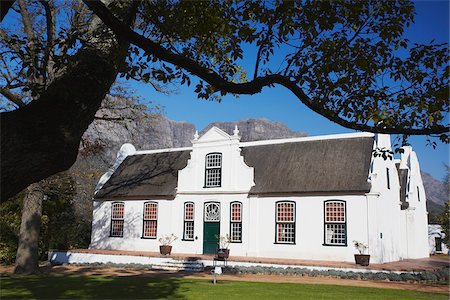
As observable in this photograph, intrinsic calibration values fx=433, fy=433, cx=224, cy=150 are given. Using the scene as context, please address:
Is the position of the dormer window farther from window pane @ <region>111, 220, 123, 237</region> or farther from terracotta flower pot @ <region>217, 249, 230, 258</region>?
window pane @ <region>111, 220, 123, 237</region>

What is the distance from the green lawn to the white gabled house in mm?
7696

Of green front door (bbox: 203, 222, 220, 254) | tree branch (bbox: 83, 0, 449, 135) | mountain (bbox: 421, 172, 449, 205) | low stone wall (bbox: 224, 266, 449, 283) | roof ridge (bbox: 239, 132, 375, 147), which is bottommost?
low stone wall (bbox: 224, 266, 449, 283)

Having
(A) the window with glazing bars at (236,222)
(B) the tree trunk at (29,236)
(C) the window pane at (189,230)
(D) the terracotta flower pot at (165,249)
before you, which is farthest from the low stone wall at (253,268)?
(B) the tree trunk at (29,236)

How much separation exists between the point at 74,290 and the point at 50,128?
1192 cm

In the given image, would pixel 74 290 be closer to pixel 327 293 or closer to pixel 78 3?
pixel 327 293

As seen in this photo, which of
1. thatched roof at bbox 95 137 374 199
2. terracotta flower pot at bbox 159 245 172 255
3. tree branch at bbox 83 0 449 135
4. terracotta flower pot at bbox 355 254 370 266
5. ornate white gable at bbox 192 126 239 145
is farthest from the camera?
ornate white gable at bbox 192 126 239 145

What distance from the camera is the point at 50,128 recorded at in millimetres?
4023

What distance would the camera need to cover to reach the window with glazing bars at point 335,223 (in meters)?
23.1

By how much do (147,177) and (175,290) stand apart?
16.6 m

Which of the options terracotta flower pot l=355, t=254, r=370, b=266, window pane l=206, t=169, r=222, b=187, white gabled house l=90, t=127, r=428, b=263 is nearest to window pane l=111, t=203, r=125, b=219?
white gabled house l=90, t=127, r=428, b=263

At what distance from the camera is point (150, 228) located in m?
28.6

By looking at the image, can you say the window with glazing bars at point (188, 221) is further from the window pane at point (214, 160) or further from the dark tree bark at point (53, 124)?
→ the dark tree bark at point (53, 124)

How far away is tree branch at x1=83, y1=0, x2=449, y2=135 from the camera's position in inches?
190

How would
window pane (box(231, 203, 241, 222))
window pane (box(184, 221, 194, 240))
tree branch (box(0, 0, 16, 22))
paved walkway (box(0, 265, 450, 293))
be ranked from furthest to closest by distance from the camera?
window pane (box(184, 221, 194, 240)), window pane (box(231, 203, 241, 222)), paved walkway (box(0, 265, 450, 293)), tree branch (box(0, 0, 16, 22))
